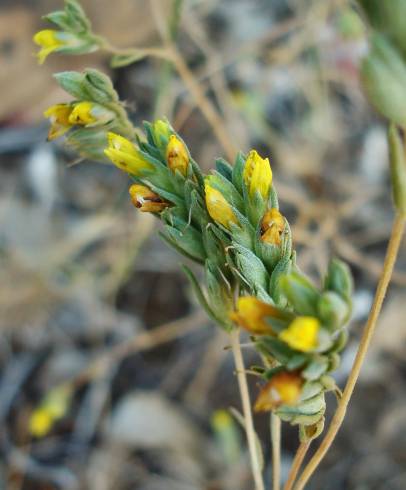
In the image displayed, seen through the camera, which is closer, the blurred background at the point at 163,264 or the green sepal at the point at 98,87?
the green sepal at the point at 98,87

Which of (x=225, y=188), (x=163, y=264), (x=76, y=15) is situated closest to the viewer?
(x=225, y=188)

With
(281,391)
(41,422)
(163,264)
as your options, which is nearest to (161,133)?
(281,391)

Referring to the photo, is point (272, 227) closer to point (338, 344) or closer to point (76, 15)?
point (338, 344)

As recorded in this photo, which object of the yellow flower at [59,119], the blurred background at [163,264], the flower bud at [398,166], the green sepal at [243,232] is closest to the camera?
the flower bud at [398,166]

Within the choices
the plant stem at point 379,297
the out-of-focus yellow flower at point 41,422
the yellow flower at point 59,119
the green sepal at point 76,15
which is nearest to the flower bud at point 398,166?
the plant stem at point 379,297

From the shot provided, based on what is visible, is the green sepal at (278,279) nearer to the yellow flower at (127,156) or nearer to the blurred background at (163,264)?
the yellow flower at (127,156)

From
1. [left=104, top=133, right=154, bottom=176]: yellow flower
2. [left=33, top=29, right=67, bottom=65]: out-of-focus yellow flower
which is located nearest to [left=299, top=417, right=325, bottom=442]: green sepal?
[left=104, top=133, right=154, bottom=176]: yellow flower

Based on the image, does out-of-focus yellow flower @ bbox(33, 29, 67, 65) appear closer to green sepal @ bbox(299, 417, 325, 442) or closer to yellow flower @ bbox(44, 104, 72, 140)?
yellow flower @ bbox(44, 104, 72, 140)
